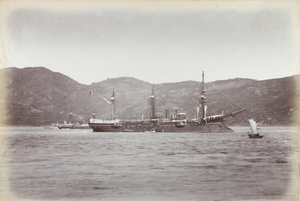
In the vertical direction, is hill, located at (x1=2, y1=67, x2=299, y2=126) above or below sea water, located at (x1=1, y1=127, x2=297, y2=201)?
above

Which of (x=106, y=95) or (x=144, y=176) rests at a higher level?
(x=106, y=95)

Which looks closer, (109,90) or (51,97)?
(109,90)

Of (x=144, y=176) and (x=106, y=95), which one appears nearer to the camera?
(x=144, y=176)

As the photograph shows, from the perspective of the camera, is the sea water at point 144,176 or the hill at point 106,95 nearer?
the sea water at point 144,176

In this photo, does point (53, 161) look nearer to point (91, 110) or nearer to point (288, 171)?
point (91, 110)

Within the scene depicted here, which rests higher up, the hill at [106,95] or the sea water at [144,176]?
the hill at [106,95]

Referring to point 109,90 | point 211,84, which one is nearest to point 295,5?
point 211,84

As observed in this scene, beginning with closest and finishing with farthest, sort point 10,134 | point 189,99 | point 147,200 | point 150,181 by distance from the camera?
point 147,200, point 150,181, point 10,134, point 189,99

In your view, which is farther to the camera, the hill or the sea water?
the hill
